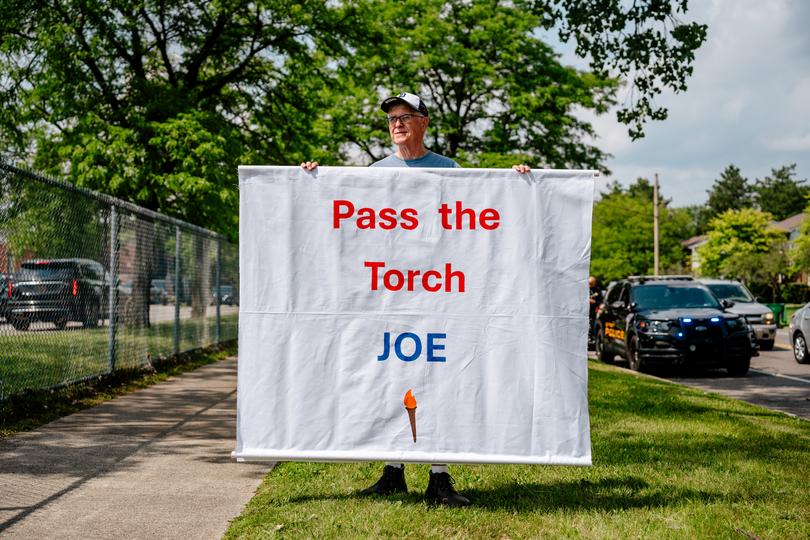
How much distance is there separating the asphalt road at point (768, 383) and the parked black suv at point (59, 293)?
7964 mm

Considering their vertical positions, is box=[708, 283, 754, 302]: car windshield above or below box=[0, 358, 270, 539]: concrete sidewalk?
above

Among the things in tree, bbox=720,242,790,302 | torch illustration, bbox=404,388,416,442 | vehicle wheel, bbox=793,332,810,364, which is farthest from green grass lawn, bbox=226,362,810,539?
tree, bbox=720,242,790,302

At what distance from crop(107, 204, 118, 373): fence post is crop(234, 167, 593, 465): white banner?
6.16 m

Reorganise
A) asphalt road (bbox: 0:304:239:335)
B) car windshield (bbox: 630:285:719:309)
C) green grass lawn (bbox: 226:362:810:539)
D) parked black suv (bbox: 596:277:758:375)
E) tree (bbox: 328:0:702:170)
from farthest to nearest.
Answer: tree (bbox: 328:0:702:170) < car windshield (bbox: 630:285:719:309) < parked black suv (bbox: 596:277:758:375) < asphalt road (bbox: 0:304:239:335) < green grass lawn (bbox: 226:362:810:539)

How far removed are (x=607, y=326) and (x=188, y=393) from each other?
10.6 m

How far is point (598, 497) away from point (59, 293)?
5.62m

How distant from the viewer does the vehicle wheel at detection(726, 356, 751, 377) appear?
1548 centimetres

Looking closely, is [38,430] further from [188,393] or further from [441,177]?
[441,177]

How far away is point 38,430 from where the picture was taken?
7305 millimetres

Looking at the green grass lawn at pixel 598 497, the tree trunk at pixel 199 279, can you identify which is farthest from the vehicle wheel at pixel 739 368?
the tree trunk at pixel 199 279

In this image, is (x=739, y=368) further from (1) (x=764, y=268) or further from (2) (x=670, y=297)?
(1) (x=764, y=268)

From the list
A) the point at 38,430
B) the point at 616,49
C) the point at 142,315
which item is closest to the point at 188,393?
the point at 142,315

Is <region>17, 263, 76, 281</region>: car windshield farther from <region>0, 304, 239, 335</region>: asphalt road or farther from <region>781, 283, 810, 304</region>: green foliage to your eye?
<region>781, 283, 810, 304</region>: green foliage

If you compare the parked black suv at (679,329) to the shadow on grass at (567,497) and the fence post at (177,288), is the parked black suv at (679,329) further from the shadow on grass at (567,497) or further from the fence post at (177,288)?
the shadow on grass at (567,497)
